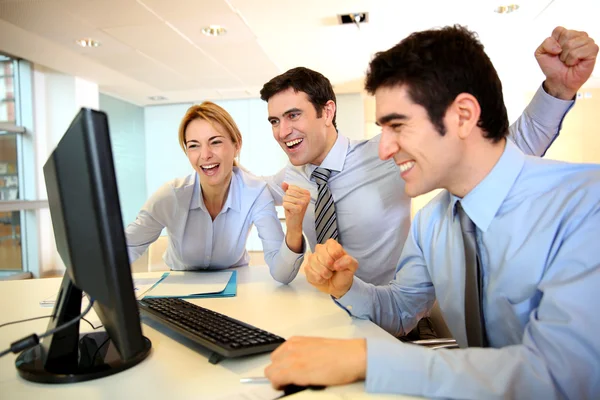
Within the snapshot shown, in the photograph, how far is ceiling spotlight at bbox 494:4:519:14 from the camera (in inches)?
163

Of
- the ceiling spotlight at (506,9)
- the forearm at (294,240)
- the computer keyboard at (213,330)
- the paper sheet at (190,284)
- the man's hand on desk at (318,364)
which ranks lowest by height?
the paper sheet at (190,284)

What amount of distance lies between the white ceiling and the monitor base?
3.50 metres

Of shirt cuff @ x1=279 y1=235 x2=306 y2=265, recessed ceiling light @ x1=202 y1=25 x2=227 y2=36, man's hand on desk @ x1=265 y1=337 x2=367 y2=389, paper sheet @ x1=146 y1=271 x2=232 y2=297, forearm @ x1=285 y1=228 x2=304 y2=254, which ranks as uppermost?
recessed ceiling light @ x1=202 y1=25 x2=227 y2=36

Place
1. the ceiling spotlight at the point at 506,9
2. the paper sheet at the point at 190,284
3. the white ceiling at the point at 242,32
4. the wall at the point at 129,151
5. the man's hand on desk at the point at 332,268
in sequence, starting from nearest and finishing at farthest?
the man's hand on desk at the point at 332,268 < the paper sheet at the point at 190,284 < the white ceiling at the point at 242,32 < the ceiling spotlight at the point at 506,9 < the wall at the point at 129,151

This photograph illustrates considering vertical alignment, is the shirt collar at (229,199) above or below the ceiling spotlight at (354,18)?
below

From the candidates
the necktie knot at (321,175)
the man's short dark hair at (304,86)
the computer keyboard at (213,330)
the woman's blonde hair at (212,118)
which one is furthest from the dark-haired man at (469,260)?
the woman's blonde hair at (212,118)

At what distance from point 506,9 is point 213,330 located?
14.4 ft

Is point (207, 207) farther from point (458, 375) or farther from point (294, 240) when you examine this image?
point (458, 375)

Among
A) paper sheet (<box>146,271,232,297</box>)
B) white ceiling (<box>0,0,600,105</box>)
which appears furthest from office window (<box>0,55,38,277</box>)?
paper sheet (<box>146,271,232,297</box>)

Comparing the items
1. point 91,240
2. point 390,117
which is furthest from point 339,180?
point 91,240

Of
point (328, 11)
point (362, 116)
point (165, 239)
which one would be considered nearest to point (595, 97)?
point (362, 116)

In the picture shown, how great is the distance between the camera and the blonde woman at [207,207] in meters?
2.12

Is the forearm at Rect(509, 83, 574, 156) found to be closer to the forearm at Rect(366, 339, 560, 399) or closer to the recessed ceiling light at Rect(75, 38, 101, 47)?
the forearm at Rect(366, 339, 560, 399)

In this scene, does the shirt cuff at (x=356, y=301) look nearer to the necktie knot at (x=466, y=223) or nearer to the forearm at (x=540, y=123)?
the necktie knot at (x=466, y=223)
